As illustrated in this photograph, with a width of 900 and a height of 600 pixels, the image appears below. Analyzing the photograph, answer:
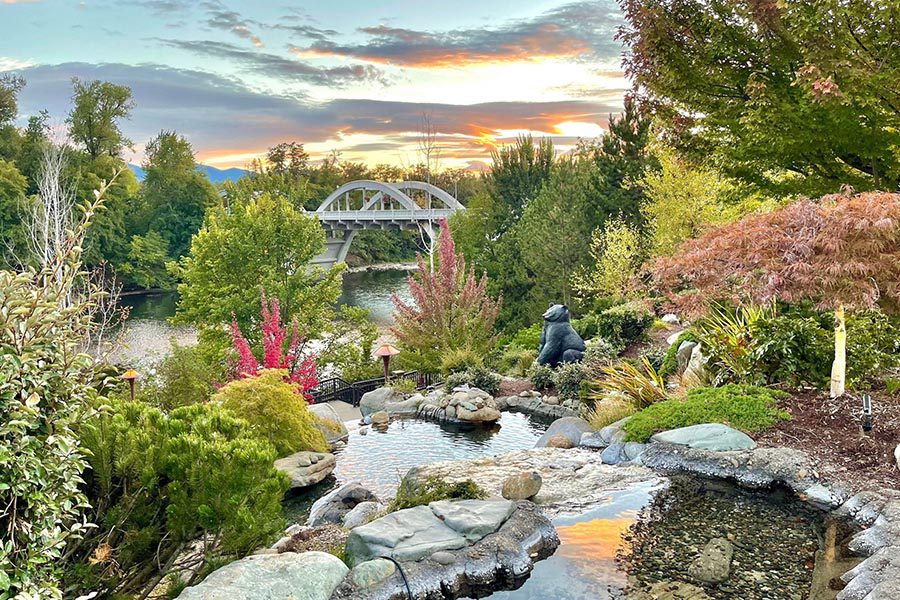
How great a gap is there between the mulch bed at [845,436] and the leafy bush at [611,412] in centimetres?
227

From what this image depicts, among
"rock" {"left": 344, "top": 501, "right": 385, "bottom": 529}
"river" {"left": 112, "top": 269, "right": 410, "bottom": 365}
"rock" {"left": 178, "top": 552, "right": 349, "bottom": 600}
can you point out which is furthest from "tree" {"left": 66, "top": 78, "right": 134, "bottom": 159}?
"rock" {"left": 178, "top": 552, "right": 349, "bottom": 600}

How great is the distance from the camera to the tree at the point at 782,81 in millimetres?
7957

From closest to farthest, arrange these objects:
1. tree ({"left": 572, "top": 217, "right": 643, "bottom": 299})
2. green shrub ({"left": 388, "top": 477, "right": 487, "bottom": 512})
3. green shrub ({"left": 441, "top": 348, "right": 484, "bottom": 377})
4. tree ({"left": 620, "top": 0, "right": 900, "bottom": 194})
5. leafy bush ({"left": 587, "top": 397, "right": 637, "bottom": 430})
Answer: green shrub ({"left": 388, "top": 477, "right": 487, "bottom": 512}) → tree ({"left": 620, "top": 0, "right": 900, "bottom": 194}) → leafy bush ({"left": 587, "top": 397, "right": 637, "bottom": 430}) → green shrub ({"left": 441, "top": 348, "right": 484, "bottom": 377}) → tree ({"left": 572, "top": 217, "right": 643, "bottom": 299})

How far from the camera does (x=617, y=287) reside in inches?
757

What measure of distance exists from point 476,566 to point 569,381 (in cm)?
825

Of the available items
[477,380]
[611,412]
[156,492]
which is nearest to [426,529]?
[156,492]

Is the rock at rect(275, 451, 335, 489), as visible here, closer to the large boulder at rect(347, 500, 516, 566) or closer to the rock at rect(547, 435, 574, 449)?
the rock at rect(547, 435, 574, 449)

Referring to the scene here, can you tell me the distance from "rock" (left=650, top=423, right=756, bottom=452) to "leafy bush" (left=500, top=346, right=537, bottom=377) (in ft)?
27.3

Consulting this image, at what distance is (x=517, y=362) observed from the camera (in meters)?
16.8

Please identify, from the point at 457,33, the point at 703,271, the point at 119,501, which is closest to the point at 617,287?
the point at 457,33

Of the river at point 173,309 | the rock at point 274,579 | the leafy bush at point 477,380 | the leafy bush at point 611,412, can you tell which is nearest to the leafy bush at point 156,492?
the rock at point 274,579

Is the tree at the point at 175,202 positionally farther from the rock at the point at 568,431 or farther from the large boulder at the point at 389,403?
the rock at the point at 568,431

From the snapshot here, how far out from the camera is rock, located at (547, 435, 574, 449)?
900 centimetres

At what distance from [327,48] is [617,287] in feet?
42.1
